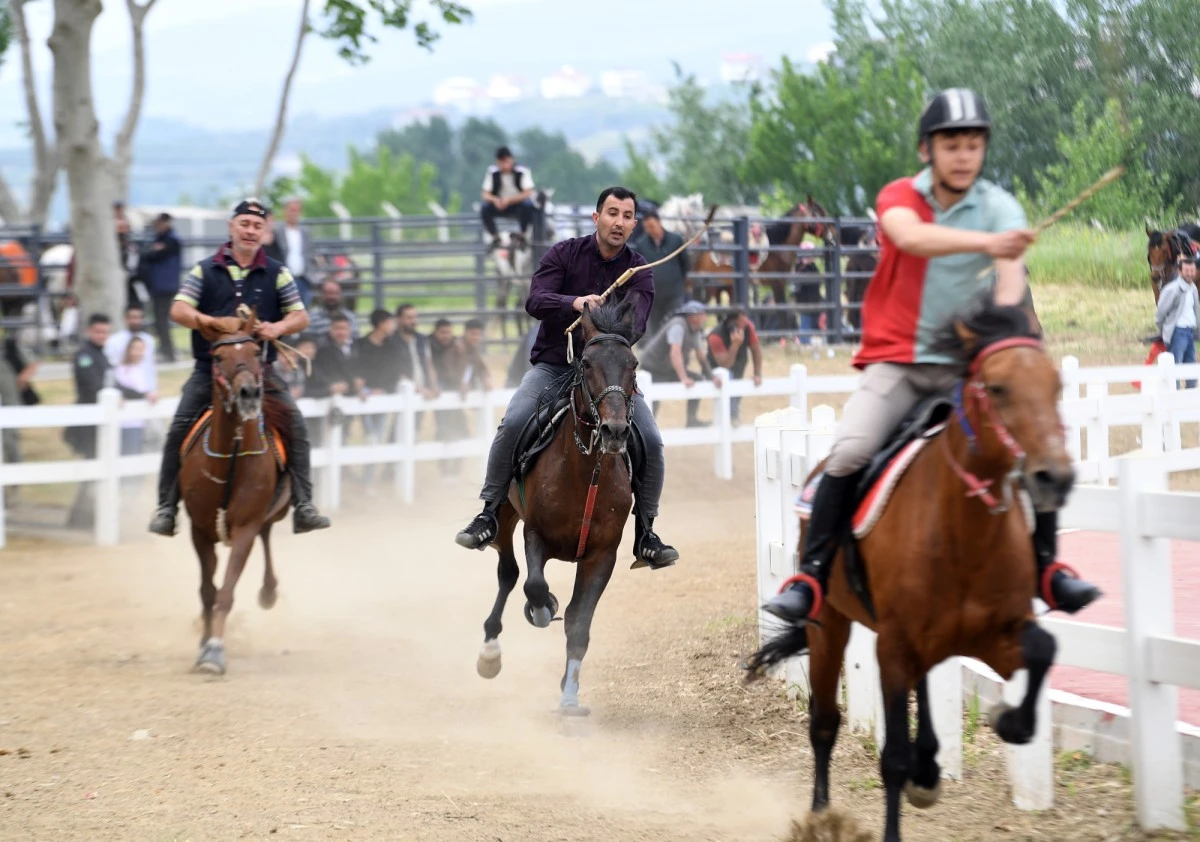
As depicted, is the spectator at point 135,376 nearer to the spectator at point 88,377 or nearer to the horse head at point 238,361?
the spectator at point 88,377

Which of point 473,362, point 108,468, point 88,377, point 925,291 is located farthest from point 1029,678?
point 473,362

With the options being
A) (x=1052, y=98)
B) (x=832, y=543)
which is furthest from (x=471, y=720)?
(x=1052, y=98)

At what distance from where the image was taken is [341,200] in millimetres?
121312

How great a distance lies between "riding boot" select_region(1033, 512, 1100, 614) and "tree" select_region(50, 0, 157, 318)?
1642 centimetres

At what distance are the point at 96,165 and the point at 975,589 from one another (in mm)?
17016

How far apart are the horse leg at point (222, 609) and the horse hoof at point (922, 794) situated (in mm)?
5617

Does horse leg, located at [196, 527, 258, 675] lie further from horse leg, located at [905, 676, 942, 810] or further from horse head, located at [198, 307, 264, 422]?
horse leg, located at [905, 676, 942, 810]

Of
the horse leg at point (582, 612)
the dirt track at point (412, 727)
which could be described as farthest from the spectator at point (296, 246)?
the horse leg at point (582, 612)

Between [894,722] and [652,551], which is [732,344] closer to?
[652,551]

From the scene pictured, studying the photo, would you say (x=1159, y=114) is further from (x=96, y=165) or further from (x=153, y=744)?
(x=96, y=165)

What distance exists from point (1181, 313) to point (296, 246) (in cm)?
1174

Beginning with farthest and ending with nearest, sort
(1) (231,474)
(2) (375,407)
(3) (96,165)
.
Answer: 1. (3) (96,165)
2. (2) (375,407)
3. (1) (231,474)

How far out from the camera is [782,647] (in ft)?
21.2

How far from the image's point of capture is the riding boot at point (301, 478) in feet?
35.1
